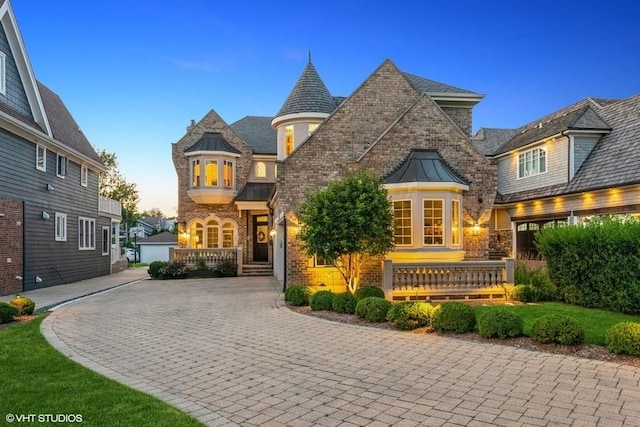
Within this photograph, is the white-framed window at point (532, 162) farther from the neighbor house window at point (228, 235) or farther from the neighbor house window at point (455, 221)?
the neighbor house window at point (228, 235)

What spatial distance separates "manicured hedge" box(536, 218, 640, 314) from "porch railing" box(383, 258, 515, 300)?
4.54ft

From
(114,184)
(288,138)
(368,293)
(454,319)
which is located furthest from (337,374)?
(114,184)

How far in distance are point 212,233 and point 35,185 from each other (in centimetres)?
995

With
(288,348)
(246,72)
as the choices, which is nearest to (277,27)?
(246,72)

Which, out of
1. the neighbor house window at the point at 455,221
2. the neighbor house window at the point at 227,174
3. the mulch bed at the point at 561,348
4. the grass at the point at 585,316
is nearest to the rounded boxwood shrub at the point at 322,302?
the mulch bed at the point at 561,348

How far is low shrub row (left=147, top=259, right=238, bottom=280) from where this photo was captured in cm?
2247

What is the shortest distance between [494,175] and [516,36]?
32.0 ft

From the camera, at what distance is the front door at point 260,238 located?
1041 inches

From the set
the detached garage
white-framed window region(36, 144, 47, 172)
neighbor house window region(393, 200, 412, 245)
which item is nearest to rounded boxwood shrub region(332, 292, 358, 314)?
neighbor house window region(393, 200, 412, 245)

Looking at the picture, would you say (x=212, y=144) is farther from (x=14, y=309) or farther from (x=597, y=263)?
(x=597, y=263)

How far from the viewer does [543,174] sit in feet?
67.4

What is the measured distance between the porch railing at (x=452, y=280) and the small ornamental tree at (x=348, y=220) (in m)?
1.19

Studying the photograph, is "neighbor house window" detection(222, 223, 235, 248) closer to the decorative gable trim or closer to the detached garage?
the decorative gable trim

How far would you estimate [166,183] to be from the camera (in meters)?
81.2
